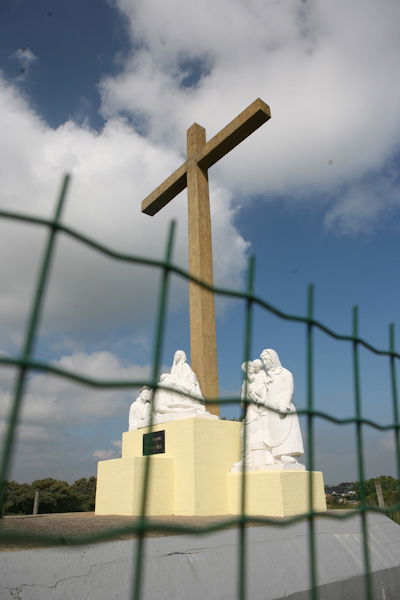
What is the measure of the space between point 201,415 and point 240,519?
4.84 m

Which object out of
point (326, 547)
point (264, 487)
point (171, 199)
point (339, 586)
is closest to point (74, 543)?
point (339, 586)

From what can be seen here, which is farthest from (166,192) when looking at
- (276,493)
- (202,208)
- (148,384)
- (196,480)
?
(148,384)

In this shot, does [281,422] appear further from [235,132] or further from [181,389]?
[235,132]

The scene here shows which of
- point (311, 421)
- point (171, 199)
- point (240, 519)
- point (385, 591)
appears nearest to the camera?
point (240, 519)

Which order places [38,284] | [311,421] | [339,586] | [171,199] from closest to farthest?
1. [38,284]
2. [311,421]
3. [339,586]
4. [171,199]

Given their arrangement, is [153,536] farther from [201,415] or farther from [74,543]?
[74,543]

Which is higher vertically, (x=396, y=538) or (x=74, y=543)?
(x=74, y=543)

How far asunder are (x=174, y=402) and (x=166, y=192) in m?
3.93

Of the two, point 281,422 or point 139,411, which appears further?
point 139,411

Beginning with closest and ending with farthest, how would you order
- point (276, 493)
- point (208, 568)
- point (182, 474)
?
point (208, 568)
point (276, 493)
point (182, 474)

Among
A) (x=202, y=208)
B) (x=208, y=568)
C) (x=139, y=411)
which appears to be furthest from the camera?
(x=202, y=208)

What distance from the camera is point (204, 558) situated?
3295 millimetres

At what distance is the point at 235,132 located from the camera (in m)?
7.36

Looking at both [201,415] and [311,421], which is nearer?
[311,421]
